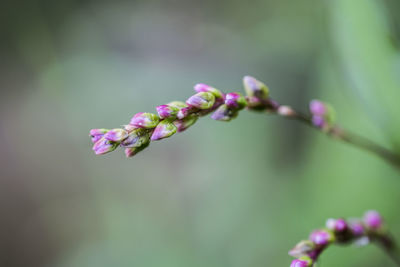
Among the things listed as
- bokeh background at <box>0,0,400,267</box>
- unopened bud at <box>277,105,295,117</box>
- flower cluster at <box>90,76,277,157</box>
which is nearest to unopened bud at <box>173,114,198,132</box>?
flower cluster at <box>90,76,277,157</box>

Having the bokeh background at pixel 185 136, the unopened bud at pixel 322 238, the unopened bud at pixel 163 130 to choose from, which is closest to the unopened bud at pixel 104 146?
the unopened bud at pixel 163 130

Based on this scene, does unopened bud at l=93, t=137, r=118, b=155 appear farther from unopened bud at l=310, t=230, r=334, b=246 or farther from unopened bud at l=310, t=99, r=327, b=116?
unopened bud at l=310, t=99, r=327, b=116

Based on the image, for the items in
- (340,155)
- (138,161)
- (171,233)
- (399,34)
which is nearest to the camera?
(399,34)

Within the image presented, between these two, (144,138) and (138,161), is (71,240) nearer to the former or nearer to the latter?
(138,161)

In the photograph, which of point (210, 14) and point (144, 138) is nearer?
point (144, 138)

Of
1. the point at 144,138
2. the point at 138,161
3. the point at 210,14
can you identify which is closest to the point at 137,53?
the point at 210,14

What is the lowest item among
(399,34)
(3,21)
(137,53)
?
(399,34)

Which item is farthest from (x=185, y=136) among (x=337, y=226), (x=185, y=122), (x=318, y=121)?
(x=185, y=122)

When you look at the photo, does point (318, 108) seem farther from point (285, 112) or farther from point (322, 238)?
point (322, 238)
